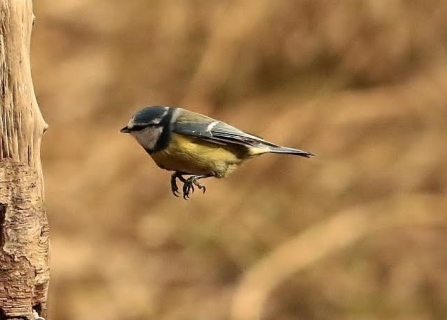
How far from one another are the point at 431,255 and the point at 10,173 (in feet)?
11.2

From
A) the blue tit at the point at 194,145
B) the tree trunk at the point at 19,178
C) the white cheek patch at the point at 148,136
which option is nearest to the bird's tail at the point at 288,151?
the blue tit at the point at 194,145

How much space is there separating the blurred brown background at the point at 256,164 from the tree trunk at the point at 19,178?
8.60 feet

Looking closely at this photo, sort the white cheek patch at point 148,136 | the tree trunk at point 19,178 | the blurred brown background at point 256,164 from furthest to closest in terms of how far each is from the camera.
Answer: the blurred brown background at point 256,164
the white cheek patch at point 148,136
the tree trunk at point 19,178

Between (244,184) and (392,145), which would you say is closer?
(244,184)

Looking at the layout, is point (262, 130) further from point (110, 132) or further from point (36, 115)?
point (36, 115)

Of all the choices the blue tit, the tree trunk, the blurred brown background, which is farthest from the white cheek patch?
the blurred brown background

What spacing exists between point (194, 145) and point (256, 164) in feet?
10.5

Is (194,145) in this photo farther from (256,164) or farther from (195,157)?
(256,164)

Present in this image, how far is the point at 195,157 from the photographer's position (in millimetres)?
1488

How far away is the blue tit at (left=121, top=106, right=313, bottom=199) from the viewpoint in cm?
142

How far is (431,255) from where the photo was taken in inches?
175

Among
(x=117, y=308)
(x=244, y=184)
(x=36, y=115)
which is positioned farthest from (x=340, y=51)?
(x=36, y=115)

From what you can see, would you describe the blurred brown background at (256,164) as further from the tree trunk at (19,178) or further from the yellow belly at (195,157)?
the tree trunk at (19,178)

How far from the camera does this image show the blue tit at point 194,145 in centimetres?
142
